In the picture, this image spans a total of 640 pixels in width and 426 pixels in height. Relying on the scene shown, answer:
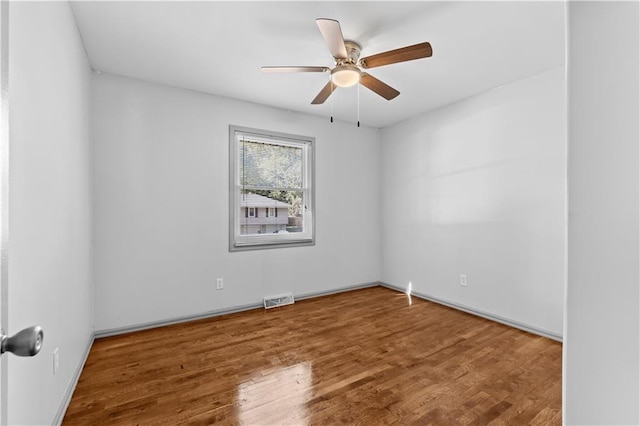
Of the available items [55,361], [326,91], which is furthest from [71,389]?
[326,91]

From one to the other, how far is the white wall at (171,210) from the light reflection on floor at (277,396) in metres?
1.51

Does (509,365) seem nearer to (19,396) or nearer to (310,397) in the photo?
(310,397)

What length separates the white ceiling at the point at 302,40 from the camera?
2.03 metres

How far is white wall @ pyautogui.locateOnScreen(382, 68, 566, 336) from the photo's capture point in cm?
280

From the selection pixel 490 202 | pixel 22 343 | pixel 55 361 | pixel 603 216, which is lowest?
pixel 55 361

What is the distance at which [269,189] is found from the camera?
3.85m

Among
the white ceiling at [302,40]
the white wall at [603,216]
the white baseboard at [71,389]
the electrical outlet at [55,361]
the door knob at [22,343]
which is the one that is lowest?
the white baseboard at [71,389]

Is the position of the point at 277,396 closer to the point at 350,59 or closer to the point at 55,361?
the point at 55,361

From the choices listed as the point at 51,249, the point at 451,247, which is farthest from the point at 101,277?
the point at 451,247

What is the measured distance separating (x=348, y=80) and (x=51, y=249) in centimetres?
225

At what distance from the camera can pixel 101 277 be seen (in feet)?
9.28

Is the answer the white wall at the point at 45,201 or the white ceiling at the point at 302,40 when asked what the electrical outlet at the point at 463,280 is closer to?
the white ceiling at the point at 302,40

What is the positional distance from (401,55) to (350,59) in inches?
16.2

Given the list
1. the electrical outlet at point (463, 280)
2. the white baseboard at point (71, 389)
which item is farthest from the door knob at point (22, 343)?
the electrical outlet at point (463, 280)
